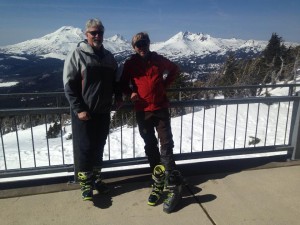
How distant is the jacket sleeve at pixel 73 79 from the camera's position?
3.00m

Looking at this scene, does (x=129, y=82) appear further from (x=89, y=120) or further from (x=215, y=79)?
(x=215, y=79)

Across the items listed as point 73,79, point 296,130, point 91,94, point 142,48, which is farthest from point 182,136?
point 73,79

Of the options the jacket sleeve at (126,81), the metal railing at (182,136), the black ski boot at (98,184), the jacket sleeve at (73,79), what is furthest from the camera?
the metal railing at (182,136)

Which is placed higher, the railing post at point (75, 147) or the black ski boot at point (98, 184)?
the railing post at point (75, 147)

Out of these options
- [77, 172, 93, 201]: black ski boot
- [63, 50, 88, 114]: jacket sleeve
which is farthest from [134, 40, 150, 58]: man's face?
[77, 172, 93, 201]: black ski boot

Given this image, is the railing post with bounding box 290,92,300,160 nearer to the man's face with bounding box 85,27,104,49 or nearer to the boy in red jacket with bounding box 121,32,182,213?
the boy in red jacket with bounding box 121,32,182,213

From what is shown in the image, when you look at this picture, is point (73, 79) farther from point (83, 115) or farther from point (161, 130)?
point (161, 130)

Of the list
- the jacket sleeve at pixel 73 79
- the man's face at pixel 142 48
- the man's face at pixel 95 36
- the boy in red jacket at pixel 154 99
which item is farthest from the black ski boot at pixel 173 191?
the man's face at pixel 95 36

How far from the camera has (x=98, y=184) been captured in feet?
11.5

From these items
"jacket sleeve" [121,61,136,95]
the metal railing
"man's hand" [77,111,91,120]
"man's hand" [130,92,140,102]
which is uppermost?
"jacket sleeve" [121,61,136,95]

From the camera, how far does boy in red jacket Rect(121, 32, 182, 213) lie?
3.29 meters

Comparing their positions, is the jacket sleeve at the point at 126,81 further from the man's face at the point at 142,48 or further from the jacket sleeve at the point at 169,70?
the jacket sleeve at the point at 169,70

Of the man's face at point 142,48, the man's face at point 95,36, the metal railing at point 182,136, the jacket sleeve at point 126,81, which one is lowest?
the metal railing at point 182,136

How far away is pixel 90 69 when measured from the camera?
3.06 m
